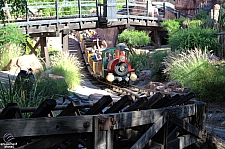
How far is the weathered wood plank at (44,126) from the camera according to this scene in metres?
3.59

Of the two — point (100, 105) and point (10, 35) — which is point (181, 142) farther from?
point (10, 35)

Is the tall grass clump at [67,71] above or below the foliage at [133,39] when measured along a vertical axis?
below

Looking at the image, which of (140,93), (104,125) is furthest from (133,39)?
(104,125)

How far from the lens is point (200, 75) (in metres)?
12.3

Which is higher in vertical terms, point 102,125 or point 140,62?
point 102,125

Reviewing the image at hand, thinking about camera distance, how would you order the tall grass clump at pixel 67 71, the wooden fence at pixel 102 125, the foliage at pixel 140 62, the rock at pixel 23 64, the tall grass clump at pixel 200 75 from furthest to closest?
the foliage at pixel 140 62 → the rock at pixel 23 64 → the tall grass clump at pixel 67 71 → the tall grass clump at pixel 200 75 → the wooden fence at pixel 102 125

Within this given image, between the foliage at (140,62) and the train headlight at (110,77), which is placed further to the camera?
the foliage at (140,62)

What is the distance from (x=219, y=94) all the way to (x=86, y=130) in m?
7.99

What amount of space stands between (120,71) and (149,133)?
12.3m

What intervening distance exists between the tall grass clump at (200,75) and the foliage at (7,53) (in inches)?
263

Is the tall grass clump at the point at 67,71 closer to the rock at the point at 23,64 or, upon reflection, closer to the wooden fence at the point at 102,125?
the rock at the point at 23,64

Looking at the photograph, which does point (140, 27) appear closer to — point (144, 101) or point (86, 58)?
point (86, 58)

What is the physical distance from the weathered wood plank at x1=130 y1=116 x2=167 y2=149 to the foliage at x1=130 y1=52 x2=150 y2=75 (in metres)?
14.2

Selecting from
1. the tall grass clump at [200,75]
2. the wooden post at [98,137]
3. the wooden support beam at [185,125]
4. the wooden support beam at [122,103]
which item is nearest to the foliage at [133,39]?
the tall grass clump at [200,75]
